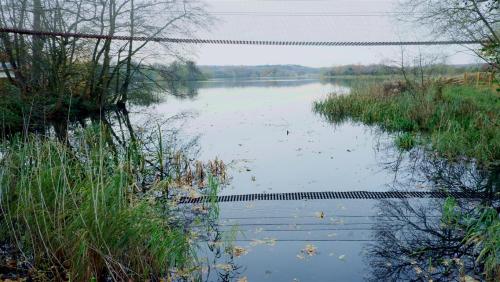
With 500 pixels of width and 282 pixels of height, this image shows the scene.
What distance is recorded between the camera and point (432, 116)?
32.0ft

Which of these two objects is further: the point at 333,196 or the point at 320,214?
the point at 333,196

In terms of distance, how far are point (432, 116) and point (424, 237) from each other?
6.72 m

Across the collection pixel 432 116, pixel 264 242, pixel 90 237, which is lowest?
pixel 264 242

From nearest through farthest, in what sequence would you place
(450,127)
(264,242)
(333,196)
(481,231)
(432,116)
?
(481,231) < (264,242) < (333,196) < (450,127) < (432,116)

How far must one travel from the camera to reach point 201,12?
1609cm

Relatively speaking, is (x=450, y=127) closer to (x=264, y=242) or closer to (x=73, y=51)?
(x=264, y=242)

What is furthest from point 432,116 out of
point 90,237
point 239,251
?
point 90,237

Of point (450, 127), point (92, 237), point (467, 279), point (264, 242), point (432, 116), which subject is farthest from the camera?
point (432, 116)

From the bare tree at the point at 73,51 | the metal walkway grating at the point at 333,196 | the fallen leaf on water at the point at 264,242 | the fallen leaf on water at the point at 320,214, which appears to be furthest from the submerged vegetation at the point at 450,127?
the bare tree at the point at 73,51

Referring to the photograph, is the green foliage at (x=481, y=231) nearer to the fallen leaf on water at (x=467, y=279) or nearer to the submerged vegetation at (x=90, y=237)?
the fallen leaf on water at (x=467, y=279)

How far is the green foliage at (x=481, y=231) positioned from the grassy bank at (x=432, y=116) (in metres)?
2.58

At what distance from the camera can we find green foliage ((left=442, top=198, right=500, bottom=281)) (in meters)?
2.95

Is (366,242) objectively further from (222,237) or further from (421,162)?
(421,162)

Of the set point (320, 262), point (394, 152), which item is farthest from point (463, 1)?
point (320, 262)
